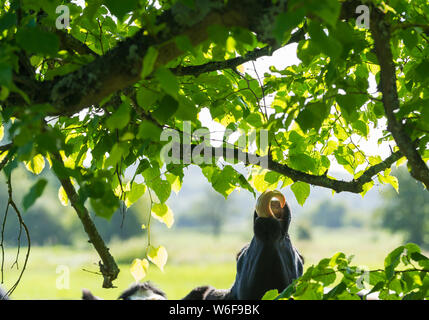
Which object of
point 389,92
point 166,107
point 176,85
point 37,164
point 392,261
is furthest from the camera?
point 37,164

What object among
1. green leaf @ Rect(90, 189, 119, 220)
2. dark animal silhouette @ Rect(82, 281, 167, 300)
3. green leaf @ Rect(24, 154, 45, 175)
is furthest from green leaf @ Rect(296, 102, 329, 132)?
dark animal silhouette @ Rect(82, 281, 167, 300)

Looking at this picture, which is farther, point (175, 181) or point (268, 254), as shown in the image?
point (175, 181)

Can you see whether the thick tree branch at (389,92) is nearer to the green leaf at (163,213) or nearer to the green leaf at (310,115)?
the green leaf at (310,115)

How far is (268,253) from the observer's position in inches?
71.0

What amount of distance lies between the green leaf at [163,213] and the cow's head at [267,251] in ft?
1.06

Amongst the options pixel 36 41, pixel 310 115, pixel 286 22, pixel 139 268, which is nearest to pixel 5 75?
pixel 36 41

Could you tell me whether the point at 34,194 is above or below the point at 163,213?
below

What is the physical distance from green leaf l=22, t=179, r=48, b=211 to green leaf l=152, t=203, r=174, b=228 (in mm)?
743

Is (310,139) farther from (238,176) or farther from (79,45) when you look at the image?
(79,45)

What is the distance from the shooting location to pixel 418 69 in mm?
1252

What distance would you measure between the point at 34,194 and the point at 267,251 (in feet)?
3.68

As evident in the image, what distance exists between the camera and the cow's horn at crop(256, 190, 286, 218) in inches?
69.0

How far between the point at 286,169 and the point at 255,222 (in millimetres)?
257

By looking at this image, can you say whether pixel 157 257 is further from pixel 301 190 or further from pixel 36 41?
pixel 36 41
